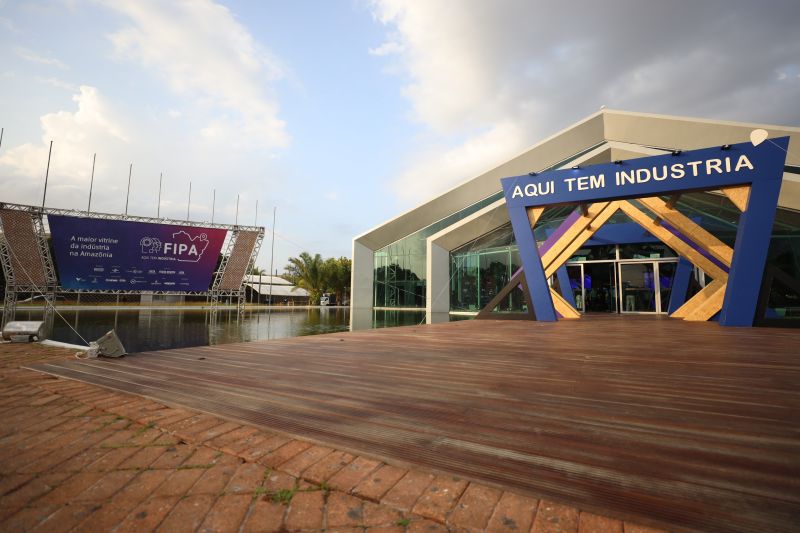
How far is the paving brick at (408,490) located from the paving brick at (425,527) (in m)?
0.08

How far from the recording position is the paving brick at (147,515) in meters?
1.19

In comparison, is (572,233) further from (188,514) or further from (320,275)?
(320,275)

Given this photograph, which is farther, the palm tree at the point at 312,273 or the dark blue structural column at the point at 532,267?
the palm tree at the point at 312,273

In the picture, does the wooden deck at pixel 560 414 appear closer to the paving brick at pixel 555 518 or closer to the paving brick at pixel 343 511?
the paving brick at pixel 555 518

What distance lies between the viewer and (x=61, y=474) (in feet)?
5.26

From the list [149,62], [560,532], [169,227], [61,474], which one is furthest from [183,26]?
[169,227]

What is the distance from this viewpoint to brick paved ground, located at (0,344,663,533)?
1.18m

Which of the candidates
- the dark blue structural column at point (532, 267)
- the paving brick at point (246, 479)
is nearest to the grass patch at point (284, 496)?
the paving brick at point (246, 479)

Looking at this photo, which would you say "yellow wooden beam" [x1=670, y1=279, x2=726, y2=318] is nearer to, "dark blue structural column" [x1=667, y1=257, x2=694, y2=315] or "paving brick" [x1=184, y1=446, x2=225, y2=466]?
"dark blue structural column" [x1=667, y1=257, x2=694, y2=315]

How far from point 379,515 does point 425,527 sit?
0.58ft

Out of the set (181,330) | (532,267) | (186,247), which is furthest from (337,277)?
(532,267)

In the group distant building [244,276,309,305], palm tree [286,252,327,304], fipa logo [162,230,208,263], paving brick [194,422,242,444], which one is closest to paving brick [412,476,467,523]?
paving brick [194,422,242,444]

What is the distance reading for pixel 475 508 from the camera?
1.23m

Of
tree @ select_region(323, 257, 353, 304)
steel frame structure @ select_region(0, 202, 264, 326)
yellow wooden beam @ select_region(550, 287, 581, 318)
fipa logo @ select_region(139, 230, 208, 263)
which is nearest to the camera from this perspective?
yellow wooden beam @ select_region(550, 287, 581, 318)
